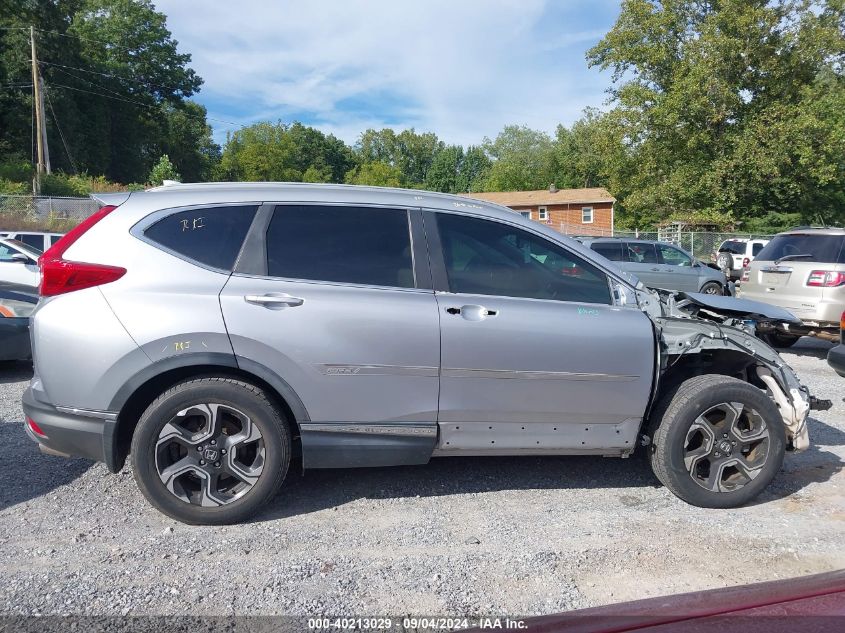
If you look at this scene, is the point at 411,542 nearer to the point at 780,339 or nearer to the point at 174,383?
the point at 174,383

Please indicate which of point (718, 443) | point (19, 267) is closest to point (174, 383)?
point (718, 443)

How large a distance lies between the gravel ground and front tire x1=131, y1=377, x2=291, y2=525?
0.16 meters

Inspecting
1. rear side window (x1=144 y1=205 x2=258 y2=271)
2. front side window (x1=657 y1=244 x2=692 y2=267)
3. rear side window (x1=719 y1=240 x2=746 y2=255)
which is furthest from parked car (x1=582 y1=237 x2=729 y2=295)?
rear side window (x1=144 y1=205 x2=258 y2=271)

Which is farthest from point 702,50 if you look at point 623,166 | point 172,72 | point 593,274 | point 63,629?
point 172,72

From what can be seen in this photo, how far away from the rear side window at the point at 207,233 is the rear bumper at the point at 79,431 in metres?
0.96

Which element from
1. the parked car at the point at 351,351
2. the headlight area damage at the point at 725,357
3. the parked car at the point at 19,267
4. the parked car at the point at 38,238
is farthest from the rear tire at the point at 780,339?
the parked car at the point at 38,238

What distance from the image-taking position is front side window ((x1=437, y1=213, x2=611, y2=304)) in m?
3.88

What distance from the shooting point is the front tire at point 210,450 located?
3.48 meters

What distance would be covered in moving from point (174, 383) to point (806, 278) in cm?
845

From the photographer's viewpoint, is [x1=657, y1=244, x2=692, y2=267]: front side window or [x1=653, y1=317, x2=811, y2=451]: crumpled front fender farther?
[x1=657, y1=244, x2=692, y2=267]: front side window

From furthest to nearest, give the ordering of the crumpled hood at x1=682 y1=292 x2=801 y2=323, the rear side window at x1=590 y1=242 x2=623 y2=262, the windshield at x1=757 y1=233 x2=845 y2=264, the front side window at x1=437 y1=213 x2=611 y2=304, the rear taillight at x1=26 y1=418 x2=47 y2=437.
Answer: the rear side window at x1=590 y1=242 x2=623 y2=262
the windshield at x1=757 y1=233 x2=845 y2=264
the crumpled hood at x1=682 y1=292 x2=801 y2=323
the front side window at x1=437 y1=213 x2=611 y2=304
the rear taillight at x1=26 y1=418 x2=47 y2=437

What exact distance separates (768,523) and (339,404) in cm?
253

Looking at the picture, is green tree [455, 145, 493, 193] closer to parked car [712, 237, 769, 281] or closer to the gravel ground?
parked car [712, 237, 769, 281]

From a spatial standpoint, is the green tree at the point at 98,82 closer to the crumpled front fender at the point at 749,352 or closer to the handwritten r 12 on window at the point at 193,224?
the handwritten r 12 on window at the point at 193,224
